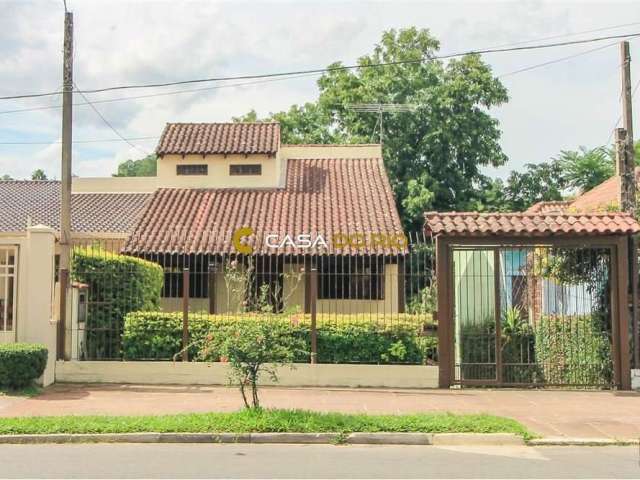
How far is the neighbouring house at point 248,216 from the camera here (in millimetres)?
19859

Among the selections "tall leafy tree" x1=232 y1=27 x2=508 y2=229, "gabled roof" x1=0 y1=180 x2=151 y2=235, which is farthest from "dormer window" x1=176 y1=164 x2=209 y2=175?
"tall leafy tree" x1=232 y1=27 x2=508 y2=229

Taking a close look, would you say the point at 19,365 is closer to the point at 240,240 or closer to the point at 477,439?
the point at 477,439

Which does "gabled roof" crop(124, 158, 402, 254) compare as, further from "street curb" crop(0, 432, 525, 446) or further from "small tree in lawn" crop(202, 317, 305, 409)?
"street curb" crop(0, 432, 525, 446)

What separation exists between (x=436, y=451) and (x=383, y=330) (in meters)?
5.29

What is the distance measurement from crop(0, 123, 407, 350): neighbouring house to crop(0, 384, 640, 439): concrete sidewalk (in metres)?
4.58

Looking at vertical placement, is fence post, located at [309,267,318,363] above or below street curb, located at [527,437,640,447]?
above

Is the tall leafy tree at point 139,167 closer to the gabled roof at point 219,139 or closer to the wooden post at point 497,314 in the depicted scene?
the gabled roof at point 219,139

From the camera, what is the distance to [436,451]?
27.3 ft

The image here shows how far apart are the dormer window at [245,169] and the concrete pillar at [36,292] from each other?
36.7 feet

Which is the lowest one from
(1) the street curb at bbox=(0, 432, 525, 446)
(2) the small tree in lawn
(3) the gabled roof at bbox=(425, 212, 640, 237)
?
(1) the street curb at bbox=(0, 432, 525, 446)

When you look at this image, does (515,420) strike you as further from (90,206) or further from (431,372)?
(90,206)

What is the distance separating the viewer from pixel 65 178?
1412cm

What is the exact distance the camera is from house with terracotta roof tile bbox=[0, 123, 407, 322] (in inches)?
786

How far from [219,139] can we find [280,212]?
376cm
